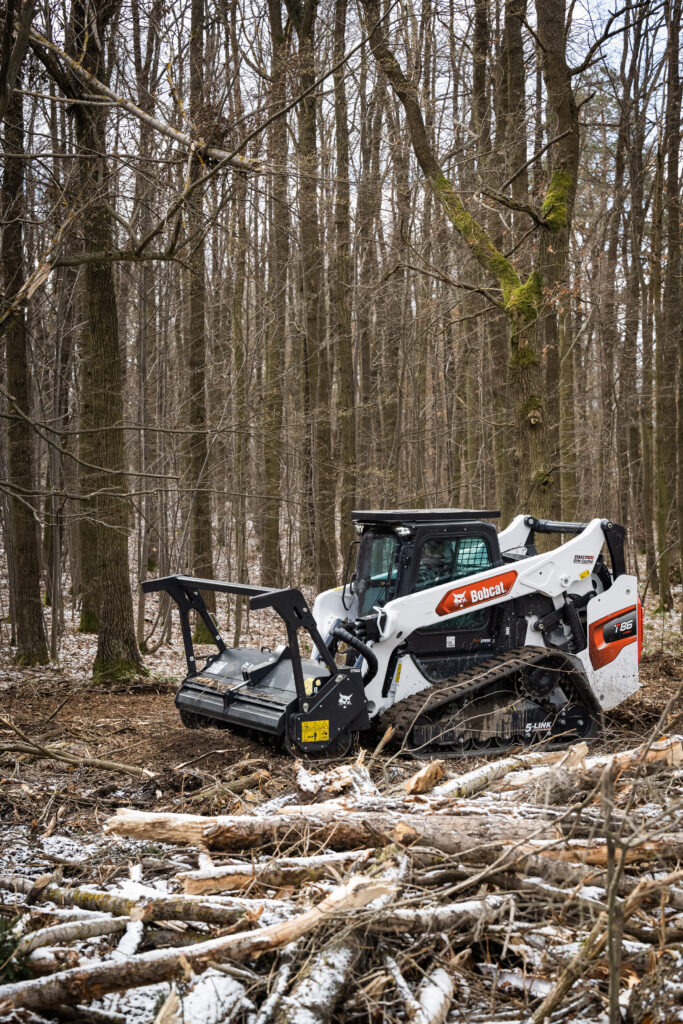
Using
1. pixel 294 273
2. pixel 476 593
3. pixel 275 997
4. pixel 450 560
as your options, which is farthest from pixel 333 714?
pixel 294 273

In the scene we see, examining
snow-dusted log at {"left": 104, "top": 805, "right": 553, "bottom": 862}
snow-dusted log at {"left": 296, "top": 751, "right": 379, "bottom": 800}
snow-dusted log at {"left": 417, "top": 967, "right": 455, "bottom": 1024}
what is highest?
snow-dusted log at {"left": 104, "top": 805, "right": 553, "bottom": 862}

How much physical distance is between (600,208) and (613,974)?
1054 inches

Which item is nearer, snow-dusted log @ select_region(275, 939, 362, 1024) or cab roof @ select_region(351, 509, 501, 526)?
snow-dusted log @ select_region(275, 939, 362, 1024)

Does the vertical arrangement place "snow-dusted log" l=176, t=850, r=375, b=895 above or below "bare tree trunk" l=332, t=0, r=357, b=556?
below

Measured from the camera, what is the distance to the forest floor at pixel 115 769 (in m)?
5.30

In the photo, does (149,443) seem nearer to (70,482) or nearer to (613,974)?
(70,482)

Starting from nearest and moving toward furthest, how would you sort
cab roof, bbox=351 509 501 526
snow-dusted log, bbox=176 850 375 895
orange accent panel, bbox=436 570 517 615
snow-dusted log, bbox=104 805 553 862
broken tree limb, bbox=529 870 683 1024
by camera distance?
broken tree limb, bbox=529 870 683 1024 < snow-dusted log, bbox=176 850 375 895 < snow-dusted log, bbox=104 805 553 862 < orange accent panel, bbox=436 570 517 615 < cab roof, bbox=351 509 501 526

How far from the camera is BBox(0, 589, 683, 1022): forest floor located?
209 inches

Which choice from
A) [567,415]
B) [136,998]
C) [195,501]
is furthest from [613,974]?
[567,415]

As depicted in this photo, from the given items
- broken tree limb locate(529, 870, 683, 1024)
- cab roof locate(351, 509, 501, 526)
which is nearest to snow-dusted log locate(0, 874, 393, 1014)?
broken tree limb locate(529, 870, 683, 1024)

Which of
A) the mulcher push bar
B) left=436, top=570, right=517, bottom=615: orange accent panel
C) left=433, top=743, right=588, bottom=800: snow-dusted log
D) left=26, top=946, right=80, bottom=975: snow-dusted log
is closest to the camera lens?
left=26, top=946, right=80, bottom=975: snow-dusted log

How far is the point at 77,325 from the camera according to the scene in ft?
59.6

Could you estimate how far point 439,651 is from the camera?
8.48m

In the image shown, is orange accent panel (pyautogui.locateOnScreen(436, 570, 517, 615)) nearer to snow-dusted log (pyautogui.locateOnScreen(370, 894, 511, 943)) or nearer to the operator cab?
the operator cab
